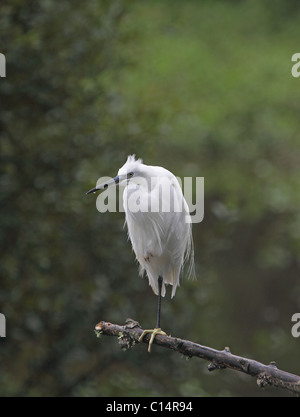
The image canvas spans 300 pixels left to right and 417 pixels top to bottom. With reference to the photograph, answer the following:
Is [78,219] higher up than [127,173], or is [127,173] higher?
[127,173]

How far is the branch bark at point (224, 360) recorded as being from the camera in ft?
5.75

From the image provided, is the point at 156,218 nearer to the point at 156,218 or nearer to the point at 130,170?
the point at 156,218

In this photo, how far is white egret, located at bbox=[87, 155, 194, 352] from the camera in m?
2.27

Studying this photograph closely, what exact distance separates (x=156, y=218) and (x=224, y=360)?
0.71m

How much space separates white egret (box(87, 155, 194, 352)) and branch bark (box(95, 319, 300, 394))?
62 millimetres

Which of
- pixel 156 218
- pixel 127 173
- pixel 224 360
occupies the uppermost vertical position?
pixel 127 173

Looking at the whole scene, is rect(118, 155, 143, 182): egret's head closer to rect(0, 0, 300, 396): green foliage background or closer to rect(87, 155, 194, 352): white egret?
rect(87, 155, 194, 352): white egret

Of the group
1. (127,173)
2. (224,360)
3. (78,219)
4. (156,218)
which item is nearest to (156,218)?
(156,218)

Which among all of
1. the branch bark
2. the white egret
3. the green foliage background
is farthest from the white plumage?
the green foliage background

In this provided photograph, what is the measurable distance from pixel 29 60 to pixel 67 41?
0.82ft

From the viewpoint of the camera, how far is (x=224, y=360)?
6.07ft

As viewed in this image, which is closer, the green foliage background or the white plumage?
the white plumage

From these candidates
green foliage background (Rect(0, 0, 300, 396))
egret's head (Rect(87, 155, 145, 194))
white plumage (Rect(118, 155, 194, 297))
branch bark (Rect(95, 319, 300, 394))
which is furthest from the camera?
green foliage background (Rect(0, 0, 300, 396))

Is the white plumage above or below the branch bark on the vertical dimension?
above
